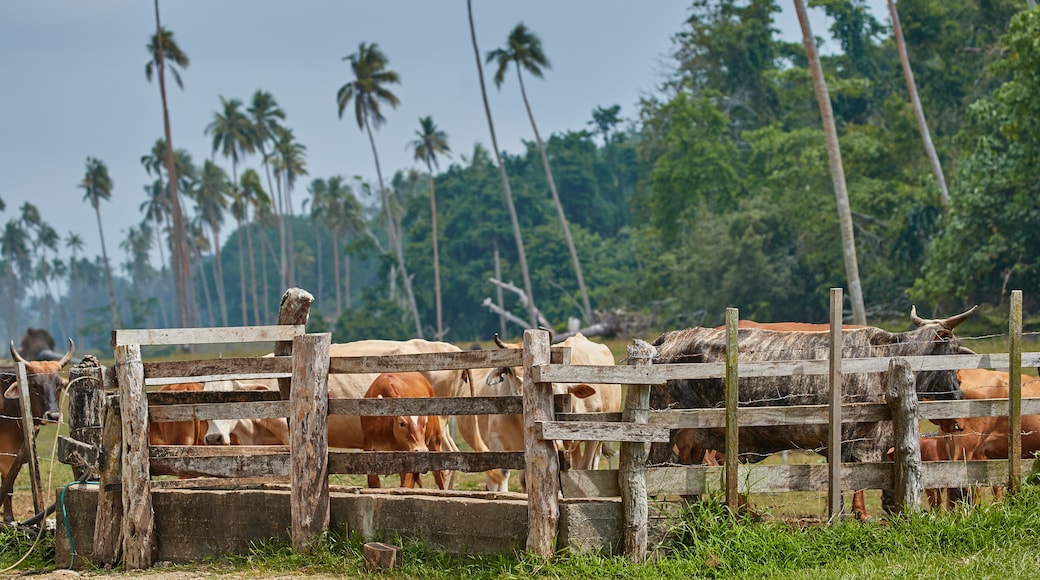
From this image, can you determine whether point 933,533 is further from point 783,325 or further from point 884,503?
point 783,325

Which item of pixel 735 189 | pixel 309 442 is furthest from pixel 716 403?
pixel 735 189

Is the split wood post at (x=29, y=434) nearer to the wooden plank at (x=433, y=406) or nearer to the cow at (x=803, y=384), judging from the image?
the wooden plank at (x=433, y=406)

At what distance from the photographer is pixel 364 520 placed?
867 centimetres

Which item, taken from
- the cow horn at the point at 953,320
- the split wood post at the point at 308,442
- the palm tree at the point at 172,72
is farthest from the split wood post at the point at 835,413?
the palm tree at the point at 172,72

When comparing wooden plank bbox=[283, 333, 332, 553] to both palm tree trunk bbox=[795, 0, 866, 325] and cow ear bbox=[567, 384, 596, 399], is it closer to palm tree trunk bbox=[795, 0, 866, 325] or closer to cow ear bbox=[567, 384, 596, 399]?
cow ear bbox=[567, 384, 596, 399]

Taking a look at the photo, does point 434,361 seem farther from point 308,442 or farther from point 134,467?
point 134,467

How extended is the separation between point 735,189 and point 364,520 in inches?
1613

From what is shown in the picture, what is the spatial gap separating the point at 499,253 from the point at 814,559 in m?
54.6

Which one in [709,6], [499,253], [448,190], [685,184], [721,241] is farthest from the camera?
[448,190]

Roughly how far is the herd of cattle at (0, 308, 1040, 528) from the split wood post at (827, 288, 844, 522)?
3.51 feet

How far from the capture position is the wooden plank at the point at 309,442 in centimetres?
862

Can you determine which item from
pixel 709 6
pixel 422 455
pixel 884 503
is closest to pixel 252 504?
pixel 422 455

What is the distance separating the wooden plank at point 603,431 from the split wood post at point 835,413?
1.28 metres

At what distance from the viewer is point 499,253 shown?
62219 mm
